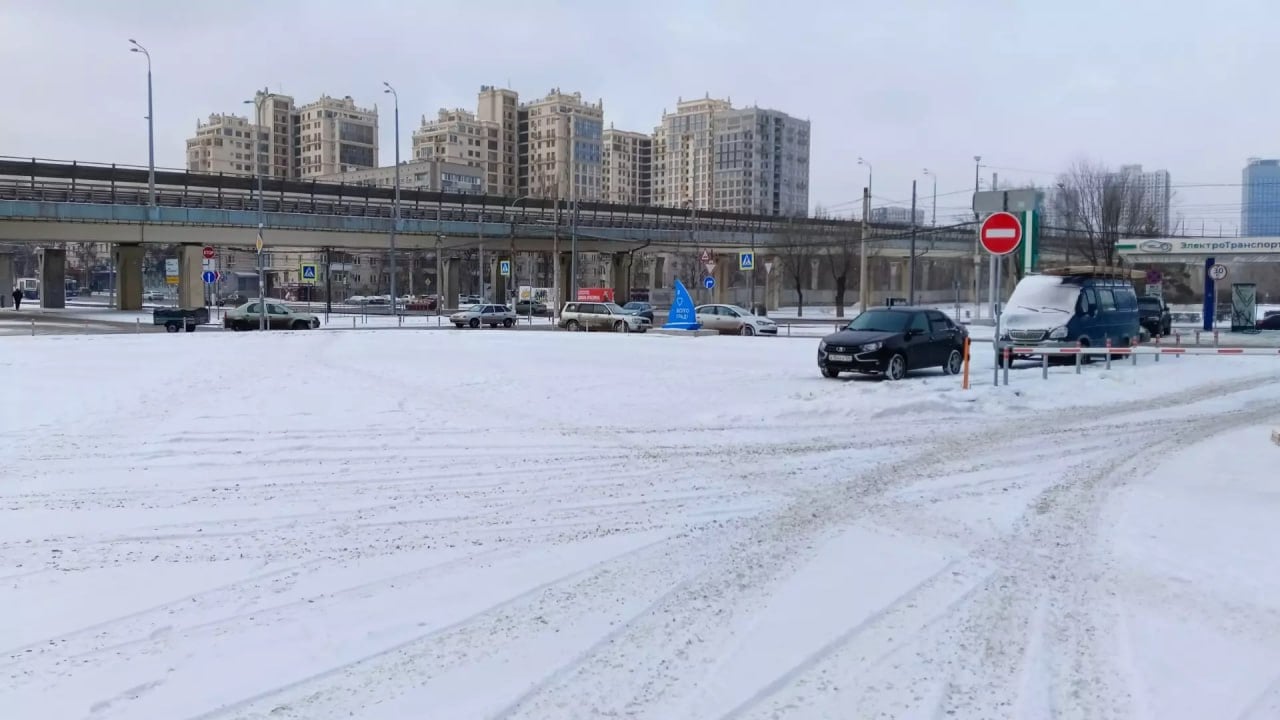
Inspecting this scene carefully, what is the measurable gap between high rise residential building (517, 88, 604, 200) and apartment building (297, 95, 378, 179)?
91.5 feet

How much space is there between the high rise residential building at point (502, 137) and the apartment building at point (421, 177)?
31.9 m

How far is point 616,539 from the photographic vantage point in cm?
793

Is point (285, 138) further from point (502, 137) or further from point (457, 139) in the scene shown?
point (502, 137)

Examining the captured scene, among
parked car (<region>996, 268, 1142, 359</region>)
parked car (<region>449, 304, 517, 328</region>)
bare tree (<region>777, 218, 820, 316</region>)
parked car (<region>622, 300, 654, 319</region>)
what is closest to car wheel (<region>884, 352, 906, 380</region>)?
parked car (<region>996, 268, 1142, 359</region>)

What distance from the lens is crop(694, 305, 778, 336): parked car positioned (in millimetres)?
42844

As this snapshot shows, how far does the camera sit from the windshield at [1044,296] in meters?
24.2

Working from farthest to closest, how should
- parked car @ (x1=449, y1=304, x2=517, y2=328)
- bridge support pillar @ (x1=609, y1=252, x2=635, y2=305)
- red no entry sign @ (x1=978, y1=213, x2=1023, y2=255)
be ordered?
bridge support pillar @ (x1=609, y1=252, x2=635, y2=305)
parked car @ (x1=449, y1=304, x2=517, y2=328)
red no entry sign @ (x1=978, y1=213, x2=1023, y2=255)

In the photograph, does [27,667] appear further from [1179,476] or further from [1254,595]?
[1179,476]

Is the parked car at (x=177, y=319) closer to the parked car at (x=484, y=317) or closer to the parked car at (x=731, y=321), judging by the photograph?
the parked car at (x=484, y=317)

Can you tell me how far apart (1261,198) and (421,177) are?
111 meters

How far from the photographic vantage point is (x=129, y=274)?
224 ft

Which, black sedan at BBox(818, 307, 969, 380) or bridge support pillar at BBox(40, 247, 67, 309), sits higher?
bridge support pillar at BBox(40, 247, 67, 309)

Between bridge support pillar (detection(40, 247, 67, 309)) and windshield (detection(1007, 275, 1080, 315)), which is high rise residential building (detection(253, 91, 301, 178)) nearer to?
bridge support pillar (detection(40, 247, 67, 309))

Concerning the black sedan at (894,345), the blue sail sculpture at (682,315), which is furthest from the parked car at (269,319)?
the black sedan at (894,345)
